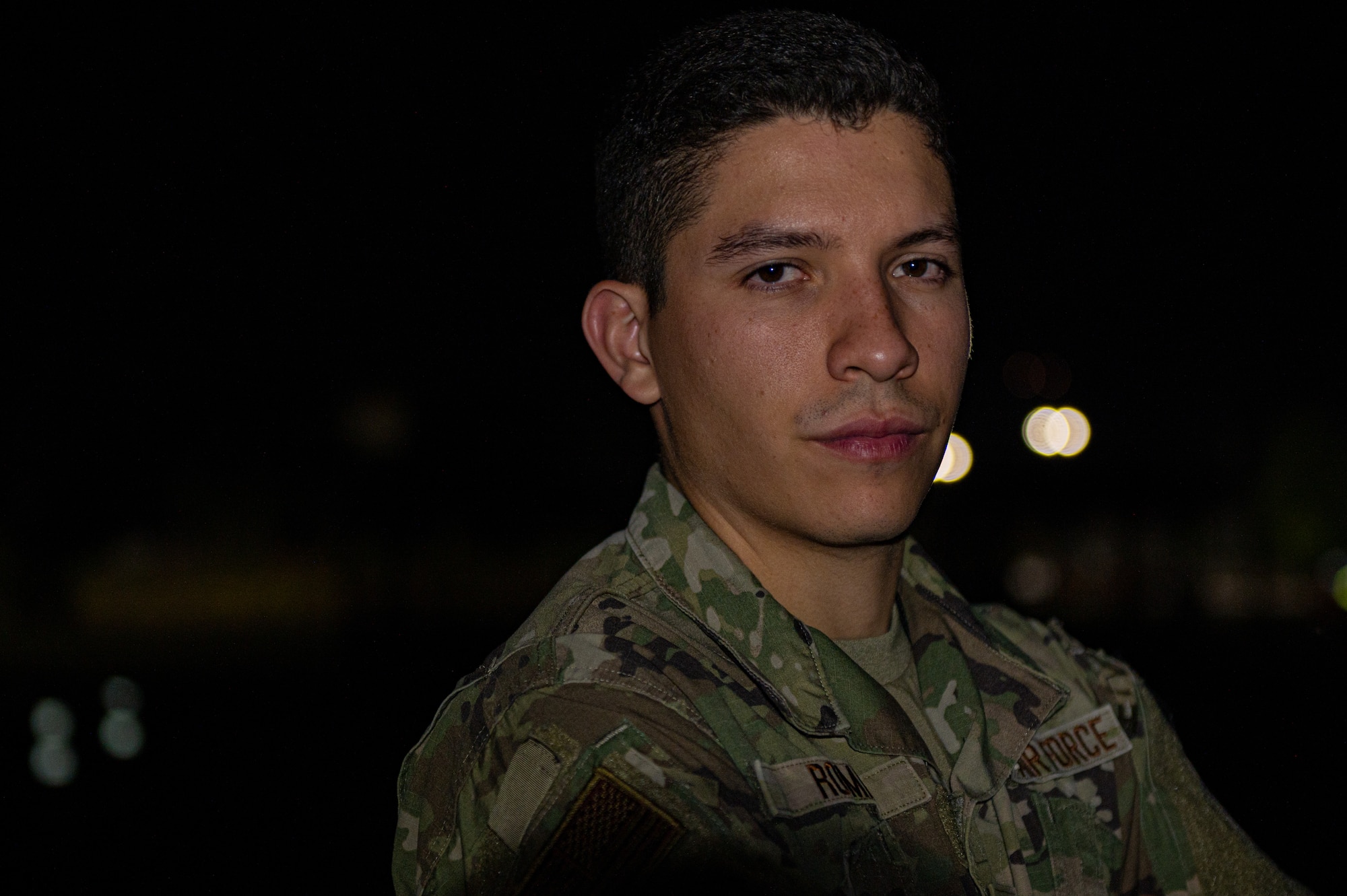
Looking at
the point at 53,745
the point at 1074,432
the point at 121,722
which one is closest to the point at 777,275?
the point at 53,745

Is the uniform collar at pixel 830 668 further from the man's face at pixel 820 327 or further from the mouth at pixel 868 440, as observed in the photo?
the mouth at pixel 868 440

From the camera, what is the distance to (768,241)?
1.67 m

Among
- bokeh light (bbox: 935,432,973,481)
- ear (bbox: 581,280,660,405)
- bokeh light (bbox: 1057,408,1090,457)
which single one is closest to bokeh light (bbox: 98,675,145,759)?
ear (bbox: 581,280,660,405)

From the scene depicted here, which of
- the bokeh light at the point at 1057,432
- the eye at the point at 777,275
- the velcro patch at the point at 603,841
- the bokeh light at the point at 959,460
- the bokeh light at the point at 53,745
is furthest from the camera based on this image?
the bokeh light at the point at 959,460

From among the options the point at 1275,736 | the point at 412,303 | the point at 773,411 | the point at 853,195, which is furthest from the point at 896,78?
the point at 1275,736

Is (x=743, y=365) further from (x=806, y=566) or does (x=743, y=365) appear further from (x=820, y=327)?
(x=806, y=566)

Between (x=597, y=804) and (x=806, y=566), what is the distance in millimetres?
760

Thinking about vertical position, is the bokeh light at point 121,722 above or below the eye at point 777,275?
below

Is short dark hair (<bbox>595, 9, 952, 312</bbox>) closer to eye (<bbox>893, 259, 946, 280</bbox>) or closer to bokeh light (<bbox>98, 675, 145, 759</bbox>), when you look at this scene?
eye (<bbox>893, 259, 946, 280</bbox>)

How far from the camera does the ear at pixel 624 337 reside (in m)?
1.95

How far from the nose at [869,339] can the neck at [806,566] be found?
0.36 m

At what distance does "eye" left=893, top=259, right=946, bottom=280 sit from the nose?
5.9 inches

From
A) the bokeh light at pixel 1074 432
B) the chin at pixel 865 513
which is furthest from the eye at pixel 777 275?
the bokeh light at pixel 1074 432

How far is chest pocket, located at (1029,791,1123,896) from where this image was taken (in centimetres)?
184
